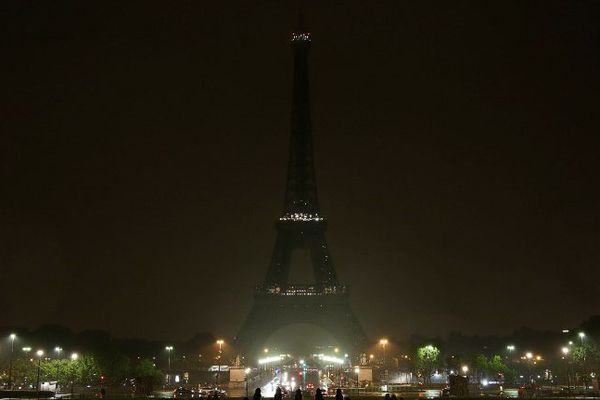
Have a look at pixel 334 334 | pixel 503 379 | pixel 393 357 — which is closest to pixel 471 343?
pixel 393 357

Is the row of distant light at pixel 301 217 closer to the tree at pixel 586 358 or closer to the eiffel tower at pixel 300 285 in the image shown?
the eiffel tower at pixel 300 285

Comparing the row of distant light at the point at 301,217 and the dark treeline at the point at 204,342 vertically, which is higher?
the row of distant light at the point at 301,217

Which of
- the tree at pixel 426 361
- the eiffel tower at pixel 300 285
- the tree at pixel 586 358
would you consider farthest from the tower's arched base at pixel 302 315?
the tree at pixel 586 358

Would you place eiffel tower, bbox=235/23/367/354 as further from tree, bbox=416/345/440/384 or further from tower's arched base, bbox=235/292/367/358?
tree, bbox=416/345/440/384

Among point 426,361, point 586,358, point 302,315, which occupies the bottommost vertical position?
point 586,358

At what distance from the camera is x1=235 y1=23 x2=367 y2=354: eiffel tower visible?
98.3 m

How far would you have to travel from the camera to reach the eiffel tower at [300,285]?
9831cm

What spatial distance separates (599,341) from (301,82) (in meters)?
55.5

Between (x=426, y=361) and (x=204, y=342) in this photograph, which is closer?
(x=426, y=361)

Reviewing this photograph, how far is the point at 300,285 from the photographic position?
101 meters

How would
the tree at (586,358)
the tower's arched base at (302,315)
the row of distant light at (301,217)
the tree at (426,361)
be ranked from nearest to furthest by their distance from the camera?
the tree at (586,358) → the tree at (426,361) → the tower's arched base at (302,315) → the row of distant light at (301,217)

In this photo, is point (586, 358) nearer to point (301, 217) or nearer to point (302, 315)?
point (302, 315)

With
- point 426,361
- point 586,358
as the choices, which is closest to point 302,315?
point 426,361

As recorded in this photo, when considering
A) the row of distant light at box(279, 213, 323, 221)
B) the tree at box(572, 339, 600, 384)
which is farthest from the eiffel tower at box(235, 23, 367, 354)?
the tree at box(572, 339, 600, 384)
